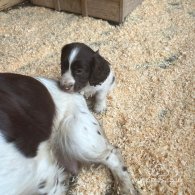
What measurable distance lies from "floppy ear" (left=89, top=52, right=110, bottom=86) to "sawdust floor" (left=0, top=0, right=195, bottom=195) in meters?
0.31

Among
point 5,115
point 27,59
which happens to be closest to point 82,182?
point 5,115

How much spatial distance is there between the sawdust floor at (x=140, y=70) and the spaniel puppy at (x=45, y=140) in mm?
174

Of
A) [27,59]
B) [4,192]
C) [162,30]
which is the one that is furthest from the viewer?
[162,30]

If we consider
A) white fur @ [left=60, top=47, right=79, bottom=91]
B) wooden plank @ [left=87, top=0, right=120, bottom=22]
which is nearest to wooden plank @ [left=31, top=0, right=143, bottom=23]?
wooden plank @ [left=87, top=0, right=120, bottom=22]

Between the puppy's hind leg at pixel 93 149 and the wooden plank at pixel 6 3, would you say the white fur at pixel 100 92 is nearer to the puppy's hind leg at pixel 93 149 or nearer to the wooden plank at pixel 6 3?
the puppy's hind leg at pixel 93 149

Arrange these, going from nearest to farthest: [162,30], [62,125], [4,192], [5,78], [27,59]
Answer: [4,192] < [5,78] < [62,125] < [27,59] < [162,30]

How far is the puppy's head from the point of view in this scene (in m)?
2.17

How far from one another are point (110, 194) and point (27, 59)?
157 centimetres

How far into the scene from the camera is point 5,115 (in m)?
1.50

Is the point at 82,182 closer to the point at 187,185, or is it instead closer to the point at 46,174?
the point at 46,174

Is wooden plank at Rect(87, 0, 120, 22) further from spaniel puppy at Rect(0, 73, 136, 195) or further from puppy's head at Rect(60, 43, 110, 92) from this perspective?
spaniel puppy at Rect(0, 73, 136, 195)

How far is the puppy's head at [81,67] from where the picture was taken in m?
2.17

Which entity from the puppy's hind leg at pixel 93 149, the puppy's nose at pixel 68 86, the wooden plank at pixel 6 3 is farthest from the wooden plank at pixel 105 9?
the puppy's hind leg at pixel 93 149

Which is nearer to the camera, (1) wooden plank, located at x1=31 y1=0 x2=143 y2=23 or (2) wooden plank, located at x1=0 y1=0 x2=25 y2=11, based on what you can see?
(1) wooden plank, located at x1=31 y1=0 x2=143 y2=23
